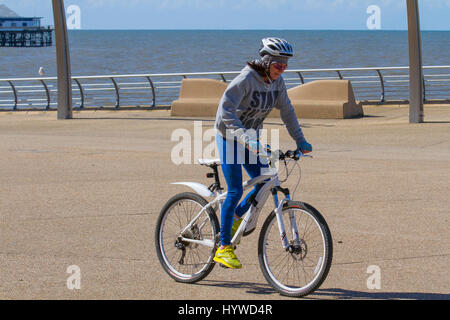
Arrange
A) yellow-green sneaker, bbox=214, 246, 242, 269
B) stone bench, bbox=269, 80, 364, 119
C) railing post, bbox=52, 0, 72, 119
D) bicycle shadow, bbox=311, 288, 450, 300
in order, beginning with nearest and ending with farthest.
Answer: bicycle shadow, bbox=311, 288, 450, 300 → yellow-green sneaker, bbox=214, 246, 242, 269 → stone bench, bbox=269, 80, 364, 119 → railing post, bbox=52, 0, 72, 119

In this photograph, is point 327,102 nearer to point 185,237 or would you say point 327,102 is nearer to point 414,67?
point 414,67

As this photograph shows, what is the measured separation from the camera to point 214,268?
667 cm

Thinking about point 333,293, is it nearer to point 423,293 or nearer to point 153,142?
point 423,293

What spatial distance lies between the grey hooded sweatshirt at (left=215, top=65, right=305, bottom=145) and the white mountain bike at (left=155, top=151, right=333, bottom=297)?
0.96ft

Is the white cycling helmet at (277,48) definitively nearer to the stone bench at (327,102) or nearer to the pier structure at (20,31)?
the stone bench at (327,102)

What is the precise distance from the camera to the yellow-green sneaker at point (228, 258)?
5.86m

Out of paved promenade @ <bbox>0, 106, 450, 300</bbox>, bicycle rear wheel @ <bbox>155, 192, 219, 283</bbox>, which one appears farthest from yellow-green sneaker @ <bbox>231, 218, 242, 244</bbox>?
paved promenade @ <bbox>0, 106, 450, 300</bbox>

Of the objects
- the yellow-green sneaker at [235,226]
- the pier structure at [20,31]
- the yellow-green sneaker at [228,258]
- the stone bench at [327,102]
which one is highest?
the pier structure at [20,31]

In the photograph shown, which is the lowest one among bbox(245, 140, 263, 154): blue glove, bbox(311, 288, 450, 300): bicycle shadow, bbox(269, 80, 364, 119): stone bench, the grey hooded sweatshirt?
bbox(311, 288, 450, 300): bicycle shadow

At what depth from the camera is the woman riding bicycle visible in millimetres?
5730

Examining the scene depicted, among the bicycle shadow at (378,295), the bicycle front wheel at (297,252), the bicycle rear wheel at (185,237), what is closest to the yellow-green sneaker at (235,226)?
the bicycle rear wheel at (185,237)

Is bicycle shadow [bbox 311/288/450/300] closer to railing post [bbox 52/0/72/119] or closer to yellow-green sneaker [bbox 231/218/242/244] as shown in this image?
yellow-green sneaker [bbox 231/218/242/244]

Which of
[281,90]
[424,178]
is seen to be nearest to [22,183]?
[424,178]

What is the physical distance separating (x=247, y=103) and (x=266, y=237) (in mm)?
906
